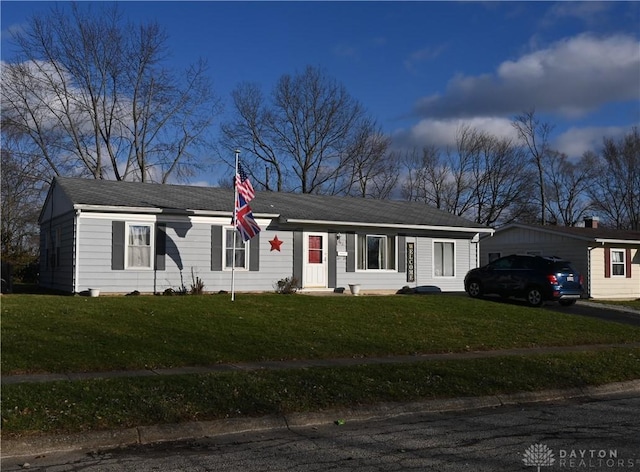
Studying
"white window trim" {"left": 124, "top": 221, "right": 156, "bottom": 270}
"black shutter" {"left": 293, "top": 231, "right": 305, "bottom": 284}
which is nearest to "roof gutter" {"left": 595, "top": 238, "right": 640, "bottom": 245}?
"black shutter" {"left": 293, "top": 231, "right": 305, "bottom": 284}

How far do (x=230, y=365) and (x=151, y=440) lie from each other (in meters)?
3.48

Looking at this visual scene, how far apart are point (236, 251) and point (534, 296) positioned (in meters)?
9.71

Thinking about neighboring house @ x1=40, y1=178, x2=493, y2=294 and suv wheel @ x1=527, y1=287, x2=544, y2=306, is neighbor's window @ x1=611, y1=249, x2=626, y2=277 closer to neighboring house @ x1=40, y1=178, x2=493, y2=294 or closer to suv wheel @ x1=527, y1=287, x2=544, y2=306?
neighboring house @ x1=40, y1=178, x2=493, y2=294

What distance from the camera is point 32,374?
9.16 metres

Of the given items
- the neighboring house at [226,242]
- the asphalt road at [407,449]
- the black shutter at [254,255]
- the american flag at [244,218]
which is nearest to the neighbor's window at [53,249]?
the neighboring house at [226,242]

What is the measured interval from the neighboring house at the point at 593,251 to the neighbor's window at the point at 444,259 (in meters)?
6.26

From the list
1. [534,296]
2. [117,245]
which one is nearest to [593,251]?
[534,296]

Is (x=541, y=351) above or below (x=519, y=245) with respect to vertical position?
below

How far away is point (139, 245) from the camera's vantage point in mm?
19531

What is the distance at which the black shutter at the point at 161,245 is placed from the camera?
19.7 m

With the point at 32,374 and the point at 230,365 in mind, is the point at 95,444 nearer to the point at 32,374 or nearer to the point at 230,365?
the point at 32,374

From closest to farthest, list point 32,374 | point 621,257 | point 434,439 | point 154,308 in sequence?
1. point 434,439
2. point 32,374
3. point 154,308
4. point 621,257

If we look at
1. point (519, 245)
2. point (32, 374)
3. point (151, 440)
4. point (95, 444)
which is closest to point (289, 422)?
point (151, 440)

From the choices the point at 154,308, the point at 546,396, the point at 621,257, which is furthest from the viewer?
the point at 621,257
